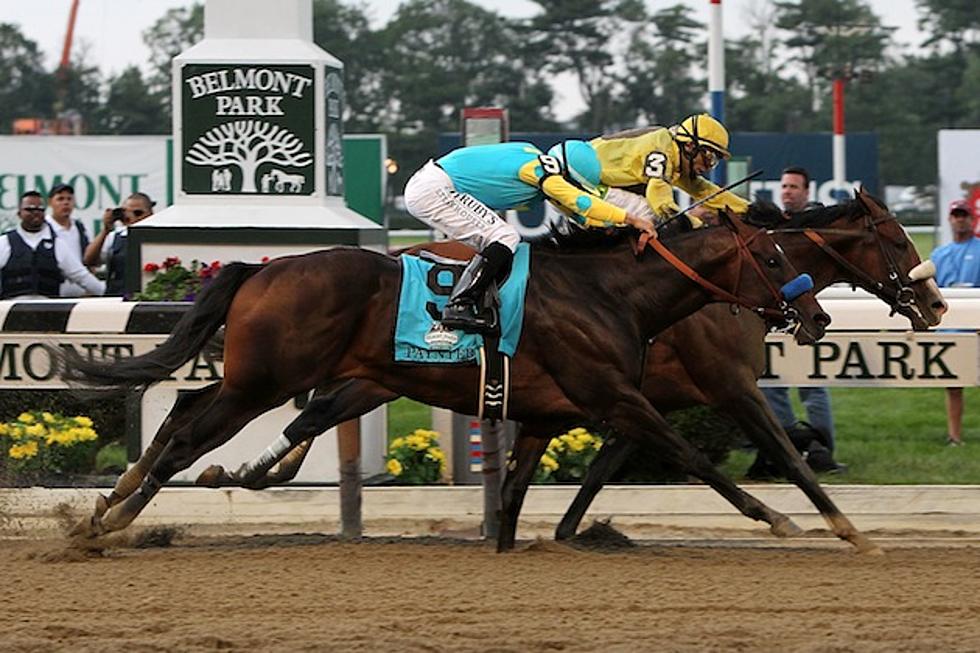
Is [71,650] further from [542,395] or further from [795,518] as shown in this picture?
[795,518]

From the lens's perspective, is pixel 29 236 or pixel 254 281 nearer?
pixel 254 281

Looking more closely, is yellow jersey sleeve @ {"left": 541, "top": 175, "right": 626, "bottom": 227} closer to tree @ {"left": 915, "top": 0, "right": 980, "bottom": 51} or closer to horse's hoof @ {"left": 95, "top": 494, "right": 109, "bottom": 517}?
horse's hoof @ {"left": 95, "top": 494, "right": 109, "bottom": 517}

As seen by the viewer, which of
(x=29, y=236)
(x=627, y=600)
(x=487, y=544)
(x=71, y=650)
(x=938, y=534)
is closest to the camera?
(x=71, y=650)

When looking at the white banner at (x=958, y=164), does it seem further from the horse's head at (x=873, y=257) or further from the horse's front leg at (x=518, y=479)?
the horse's front leg at (x=518, y=479)

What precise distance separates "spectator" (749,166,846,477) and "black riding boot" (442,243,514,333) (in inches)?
110

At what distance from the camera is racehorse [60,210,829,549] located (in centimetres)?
737

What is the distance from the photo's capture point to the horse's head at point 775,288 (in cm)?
761

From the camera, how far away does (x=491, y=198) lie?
7.57m

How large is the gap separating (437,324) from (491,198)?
0.58 meters

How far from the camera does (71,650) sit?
5.68 m

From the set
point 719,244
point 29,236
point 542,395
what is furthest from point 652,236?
point 29,236

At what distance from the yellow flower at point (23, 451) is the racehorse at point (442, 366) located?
5.23 ft

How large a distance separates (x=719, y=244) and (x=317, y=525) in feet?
8.73

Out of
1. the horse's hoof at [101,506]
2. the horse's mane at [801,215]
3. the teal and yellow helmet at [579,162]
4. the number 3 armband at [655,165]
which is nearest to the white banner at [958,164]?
the horse's mane at [801,215]
